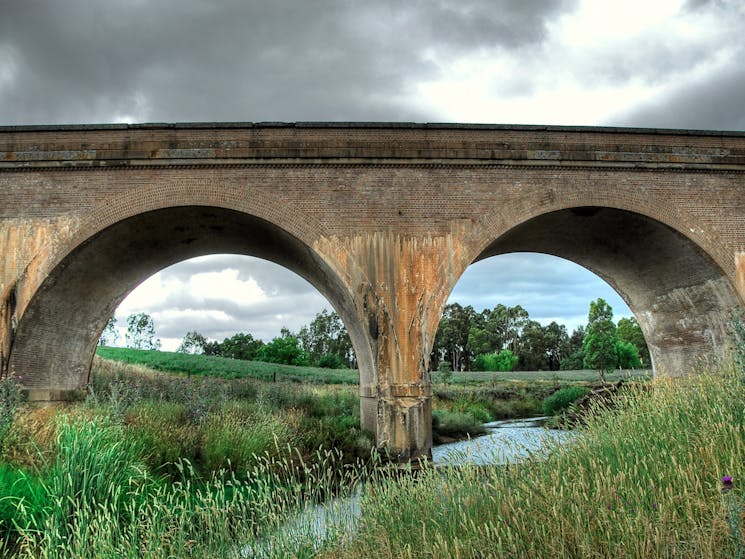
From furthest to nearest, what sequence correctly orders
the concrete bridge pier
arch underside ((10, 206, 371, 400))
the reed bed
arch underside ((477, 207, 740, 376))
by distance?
arch underside ((477, 207, 740, 376)) < arch underside ((10, 206, 371, 400)) < the concrete bridge pier < the reed bed

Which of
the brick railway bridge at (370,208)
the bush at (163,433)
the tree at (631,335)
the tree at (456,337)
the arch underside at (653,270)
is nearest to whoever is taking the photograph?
the bush at (163,433)

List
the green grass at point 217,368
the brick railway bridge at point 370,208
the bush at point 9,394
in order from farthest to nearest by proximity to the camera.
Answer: the green grass at point 217,368, the brick railway bridge at point 370,208, the bush at point 9,394

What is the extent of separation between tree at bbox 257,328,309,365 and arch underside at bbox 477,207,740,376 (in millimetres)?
59821

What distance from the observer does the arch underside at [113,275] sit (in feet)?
39.4

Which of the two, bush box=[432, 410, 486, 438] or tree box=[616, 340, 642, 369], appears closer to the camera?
bush box=[432, 410, 486, 438]

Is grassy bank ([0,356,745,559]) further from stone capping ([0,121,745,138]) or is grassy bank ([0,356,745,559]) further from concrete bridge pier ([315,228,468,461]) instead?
stone capping ([0,121,745,138])

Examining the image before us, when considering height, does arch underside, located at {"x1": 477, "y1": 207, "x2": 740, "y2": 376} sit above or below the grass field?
above

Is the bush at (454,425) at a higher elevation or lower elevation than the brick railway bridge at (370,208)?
lower

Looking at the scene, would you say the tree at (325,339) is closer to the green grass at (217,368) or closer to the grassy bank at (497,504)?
the green grass at (217,368)

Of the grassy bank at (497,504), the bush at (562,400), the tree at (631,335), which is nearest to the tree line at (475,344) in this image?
the tree at (631,335)

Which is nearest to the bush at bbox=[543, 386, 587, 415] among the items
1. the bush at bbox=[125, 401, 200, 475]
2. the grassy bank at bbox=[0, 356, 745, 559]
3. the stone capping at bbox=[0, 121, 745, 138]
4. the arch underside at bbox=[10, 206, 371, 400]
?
the arch underside at bbox=[10, 206, 371, 400]

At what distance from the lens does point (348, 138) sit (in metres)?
12.4

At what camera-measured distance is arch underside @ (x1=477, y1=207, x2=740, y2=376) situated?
12.8m

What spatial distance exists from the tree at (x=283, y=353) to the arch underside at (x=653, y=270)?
196 ft
